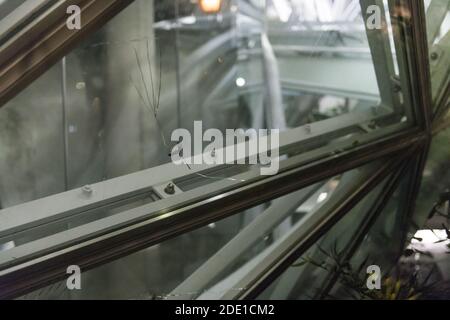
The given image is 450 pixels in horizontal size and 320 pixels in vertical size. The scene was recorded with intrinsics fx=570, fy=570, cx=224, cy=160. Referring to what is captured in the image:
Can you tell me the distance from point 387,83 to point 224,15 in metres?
2.10

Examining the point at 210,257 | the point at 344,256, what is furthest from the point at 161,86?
the point at 344,256

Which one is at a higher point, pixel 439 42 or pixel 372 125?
pixel 439 42

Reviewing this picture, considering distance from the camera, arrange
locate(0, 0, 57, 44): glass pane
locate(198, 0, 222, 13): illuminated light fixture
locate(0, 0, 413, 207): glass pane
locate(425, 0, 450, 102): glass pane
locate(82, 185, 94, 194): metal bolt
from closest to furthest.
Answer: locate(0, 0, 57, 44): glass pane → locate(82, 185, 94, 194): metal bolt → locate(0, 0, 413, 207): glass pane → locate(425, 0, 450, 102): glass pane → locate(198, 0, 222, 13): illuminated light fixture

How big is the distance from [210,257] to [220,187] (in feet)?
1.89

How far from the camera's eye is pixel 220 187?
2082 mm

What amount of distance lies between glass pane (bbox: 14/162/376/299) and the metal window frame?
0.16 metres

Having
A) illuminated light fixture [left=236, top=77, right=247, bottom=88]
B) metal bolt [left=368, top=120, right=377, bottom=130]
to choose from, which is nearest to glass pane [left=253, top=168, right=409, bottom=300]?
metal bolt [left=368, top=120, right=377, bottom=130]

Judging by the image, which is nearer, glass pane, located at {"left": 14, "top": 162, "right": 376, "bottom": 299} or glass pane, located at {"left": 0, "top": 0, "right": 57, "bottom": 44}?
glass pane, located at {"left": 0, "top": 0, "right": 57, "bottom": 44}

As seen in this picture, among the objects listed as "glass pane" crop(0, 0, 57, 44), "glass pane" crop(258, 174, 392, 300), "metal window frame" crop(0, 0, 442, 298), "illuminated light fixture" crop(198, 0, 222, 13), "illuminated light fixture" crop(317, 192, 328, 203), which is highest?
"illuminated light fixture" crop(198, 0, 222, 13)

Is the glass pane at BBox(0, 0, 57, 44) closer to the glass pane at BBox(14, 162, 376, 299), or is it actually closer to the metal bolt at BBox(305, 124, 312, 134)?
the glass pane at BBox(14, 162, 376, 299)

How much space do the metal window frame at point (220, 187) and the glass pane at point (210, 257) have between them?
0.16 meters

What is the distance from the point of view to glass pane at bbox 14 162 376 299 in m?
2.17

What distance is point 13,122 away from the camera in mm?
2145

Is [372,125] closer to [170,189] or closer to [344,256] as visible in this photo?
[344,256]
